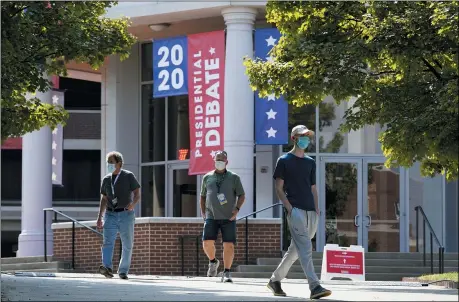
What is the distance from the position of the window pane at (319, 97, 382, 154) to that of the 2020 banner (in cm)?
346

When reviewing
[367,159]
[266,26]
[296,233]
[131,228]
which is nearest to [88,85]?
[266,26]

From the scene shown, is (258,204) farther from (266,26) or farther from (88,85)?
(88,85)

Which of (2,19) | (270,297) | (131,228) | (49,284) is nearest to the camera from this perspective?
(270,297)

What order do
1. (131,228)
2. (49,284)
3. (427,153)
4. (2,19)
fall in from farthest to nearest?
(131,228), (427,153), (49,284), (2,19)

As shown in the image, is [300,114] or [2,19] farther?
[300,114]

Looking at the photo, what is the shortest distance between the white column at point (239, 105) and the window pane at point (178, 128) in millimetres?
4415

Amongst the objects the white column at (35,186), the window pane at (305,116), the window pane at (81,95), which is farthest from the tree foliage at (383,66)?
the window pane at (81,95)

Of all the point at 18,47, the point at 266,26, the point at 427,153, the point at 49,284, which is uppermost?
the point at 266,26

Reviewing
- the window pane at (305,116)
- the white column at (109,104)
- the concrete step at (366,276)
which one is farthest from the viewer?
the white column at (109,104)

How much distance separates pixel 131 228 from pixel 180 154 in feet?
45.1

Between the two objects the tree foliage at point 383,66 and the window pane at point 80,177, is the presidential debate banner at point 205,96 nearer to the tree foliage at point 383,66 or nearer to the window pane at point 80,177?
the tree foliage at point 383,66

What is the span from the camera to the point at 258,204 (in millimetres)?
27297

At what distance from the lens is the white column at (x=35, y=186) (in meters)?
28.7

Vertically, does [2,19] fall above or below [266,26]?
below
